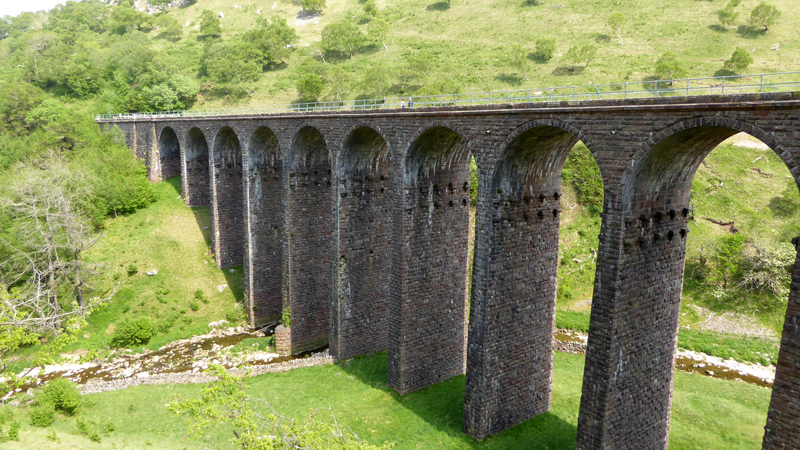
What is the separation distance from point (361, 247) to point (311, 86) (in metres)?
56.2

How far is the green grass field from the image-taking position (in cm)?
1917

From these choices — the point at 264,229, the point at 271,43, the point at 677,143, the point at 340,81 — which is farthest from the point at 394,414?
the point at 271,43

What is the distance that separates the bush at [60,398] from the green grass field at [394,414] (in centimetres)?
50

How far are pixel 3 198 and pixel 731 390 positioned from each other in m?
48.0

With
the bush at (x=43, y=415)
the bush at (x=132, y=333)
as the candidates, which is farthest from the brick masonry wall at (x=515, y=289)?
the bush at (x=132, y=333)

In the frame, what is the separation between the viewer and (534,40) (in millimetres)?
78750

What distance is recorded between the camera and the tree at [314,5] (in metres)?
116

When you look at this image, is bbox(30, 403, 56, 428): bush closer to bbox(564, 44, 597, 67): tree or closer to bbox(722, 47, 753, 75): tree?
bbox(564, 44, 597, 67): tree

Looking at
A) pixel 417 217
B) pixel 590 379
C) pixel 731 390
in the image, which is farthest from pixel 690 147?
pixel 731 390

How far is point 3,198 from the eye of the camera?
34.8 m

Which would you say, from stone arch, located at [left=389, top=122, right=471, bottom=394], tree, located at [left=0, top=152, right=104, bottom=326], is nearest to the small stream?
tree, located at [left=0, top=152, right=104, bottom=326]

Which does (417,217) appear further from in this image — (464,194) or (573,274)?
(573,274)

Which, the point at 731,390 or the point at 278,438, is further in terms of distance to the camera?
the point at 731,390

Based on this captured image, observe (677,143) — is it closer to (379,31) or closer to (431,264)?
(431,264)
